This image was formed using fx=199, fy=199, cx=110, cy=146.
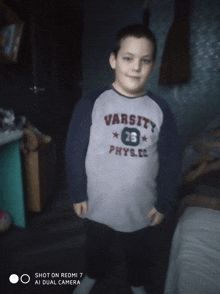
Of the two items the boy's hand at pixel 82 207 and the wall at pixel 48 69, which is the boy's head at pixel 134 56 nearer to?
the boy's hand at pixel 82 207

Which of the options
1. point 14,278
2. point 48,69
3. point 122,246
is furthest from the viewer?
point 48,69

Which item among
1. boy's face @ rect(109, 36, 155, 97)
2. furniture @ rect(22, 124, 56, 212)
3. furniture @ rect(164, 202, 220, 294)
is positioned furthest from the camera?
furniture @ rect(22, 124, 56, 212)

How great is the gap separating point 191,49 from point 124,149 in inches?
73.0

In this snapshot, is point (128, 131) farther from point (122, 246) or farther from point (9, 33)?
point (9, 33)

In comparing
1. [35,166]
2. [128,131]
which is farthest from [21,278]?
[128,131]

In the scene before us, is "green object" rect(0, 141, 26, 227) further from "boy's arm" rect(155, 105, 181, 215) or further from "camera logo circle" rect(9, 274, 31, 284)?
"boy's arm" rect(155, 105, 181, 215)

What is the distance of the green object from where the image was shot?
1365mm

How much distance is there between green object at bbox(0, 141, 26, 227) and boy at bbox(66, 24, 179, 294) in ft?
2.61

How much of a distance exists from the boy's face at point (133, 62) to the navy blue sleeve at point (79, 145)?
113 millimetres

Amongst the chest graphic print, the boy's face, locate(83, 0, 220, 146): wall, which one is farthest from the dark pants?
locate(83, 0, 220, 146): wall

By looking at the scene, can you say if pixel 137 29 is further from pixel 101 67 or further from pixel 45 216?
pixel 101 67

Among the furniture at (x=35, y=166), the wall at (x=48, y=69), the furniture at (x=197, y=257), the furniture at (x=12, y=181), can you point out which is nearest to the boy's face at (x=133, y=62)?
the furniture at (x=197, y=257)

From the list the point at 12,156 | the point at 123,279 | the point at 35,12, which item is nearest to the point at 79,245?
the point at 123,279

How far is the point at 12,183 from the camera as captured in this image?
1.43 metres
